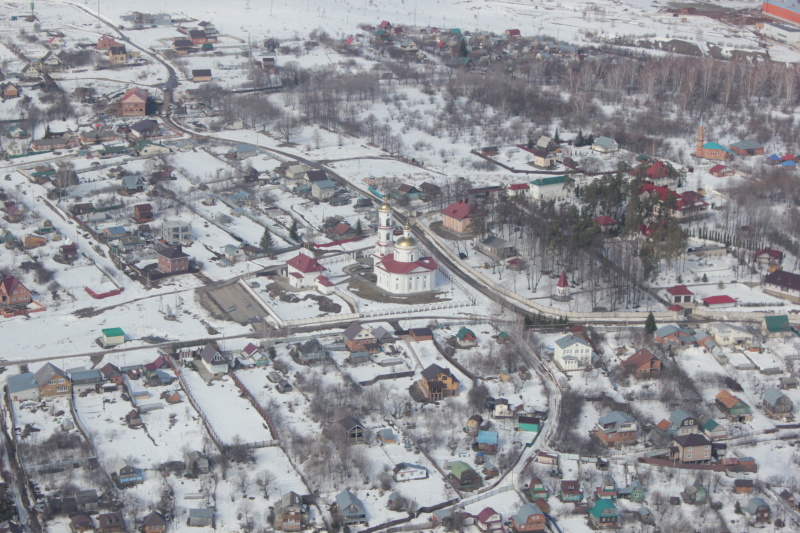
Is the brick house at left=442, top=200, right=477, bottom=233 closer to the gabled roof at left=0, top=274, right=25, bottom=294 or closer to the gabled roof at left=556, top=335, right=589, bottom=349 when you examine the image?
the gabled roof at left=556, top=335, right=589, bottom=349

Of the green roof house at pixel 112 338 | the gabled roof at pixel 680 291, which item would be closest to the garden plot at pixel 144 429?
the green roof house at pixel 112 338

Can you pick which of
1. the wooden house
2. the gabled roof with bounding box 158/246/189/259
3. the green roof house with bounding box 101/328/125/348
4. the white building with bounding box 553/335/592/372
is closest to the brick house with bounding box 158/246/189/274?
the gabled roof with bounding box 158/246/189/259

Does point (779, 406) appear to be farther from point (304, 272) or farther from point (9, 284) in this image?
point (9, 284)

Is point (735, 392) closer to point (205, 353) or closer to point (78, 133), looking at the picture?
point (205, 353)

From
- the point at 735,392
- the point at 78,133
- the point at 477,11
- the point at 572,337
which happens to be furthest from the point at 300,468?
the point at 477,11

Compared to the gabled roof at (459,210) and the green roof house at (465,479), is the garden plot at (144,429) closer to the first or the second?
A: the green roof house at (465,479)

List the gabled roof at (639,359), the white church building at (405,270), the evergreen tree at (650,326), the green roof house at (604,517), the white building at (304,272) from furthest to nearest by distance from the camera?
the white building at (304,272), the white church building at (405,270), the evergreen tree at (650,326), the gabled roof at (639,359), the green roof house at (604,517)
